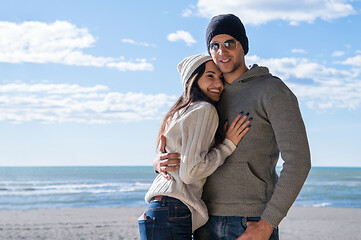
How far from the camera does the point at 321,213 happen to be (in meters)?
15.2

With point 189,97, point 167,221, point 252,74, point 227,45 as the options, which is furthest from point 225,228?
point 227,45

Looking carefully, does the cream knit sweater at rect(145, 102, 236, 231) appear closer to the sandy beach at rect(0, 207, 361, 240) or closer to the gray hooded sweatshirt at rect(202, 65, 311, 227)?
the gray hooded sweatshirt at rect(202, 65, 311, 227)

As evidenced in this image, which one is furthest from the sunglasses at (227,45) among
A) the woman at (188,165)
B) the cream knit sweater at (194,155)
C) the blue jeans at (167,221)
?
the blue jeans at (167,221)

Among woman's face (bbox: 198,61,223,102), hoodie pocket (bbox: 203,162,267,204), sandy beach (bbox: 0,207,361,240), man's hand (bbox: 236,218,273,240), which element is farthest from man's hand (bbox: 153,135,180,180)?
sandy beach (bbox: 0,207,361,240)

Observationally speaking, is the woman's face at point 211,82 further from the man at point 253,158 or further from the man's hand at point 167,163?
the man's hand at point 167,163

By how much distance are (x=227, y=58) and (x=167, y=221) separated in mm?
1033

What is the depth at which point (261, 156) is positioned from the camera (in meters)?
2.75

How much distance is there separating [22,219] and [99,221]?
7.64 ft

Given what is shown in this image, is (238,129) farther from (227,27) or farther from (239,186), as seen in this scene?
(227,27)

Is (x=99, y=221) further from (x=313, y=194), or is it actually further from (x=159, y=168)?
(x=313, y=194)

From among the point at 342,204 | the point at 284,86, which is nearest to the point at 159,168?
the point at 284,86

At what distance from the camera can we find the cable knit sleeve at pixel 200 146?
2594mm

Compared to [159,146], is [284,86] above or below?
above

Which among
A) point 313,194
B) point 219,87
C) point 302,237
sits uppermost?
point 313,194
